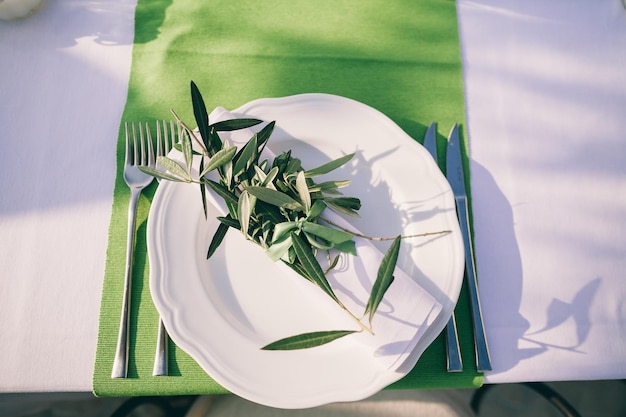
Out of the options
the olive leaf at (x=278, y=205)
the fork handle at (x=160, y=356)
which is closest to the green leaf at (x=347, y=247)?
the olive leaf at (x=278, y=205)

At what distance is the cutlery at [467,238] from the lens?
2.37 ft

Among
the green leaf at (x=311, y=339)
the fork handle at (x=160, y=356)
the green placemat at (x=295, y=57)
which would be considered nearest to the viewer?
the green leaf at (x=311, y=339)

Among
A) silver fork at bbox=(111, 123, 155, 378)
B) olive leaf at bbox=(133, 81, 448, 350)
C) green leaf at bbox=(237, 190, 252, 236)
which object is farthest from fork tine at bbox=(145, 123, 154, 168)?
green leaf at bbox=(237, 190, 252, 236)

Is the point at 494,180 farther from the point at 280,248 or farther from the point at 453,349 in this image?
the point at 280,248

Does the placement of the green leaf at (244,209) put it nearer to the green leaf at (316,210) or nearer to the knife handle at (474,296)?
the green leaf at (316,210)

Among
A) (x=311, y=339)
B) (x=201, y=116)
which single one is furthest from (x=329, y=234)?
(x=201, y=116)

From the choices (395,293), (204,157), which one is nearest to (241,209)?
(204,157)

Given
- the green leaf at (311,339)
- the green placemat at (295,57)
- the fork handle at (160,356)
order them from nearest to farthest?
the green leaf at (311,339) < the fork handle at (160,356) < the green placemat at (295,57)

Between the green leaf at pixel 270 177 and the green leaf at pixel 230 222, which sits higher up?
the green leaf at pixel 270 177

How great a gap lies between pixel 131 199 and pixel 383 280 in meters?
0.44

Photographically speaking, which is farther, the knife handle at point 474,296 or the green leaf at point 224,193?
the knife handle at point 474,296

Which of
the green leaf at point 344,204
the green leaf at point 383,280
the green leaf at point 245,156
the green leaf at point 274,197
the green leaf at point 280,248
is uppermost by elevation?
the green leaf at point 245,156

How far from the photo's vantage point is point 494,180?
822 mm

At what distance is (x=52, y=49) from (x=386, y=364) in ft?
2.67
